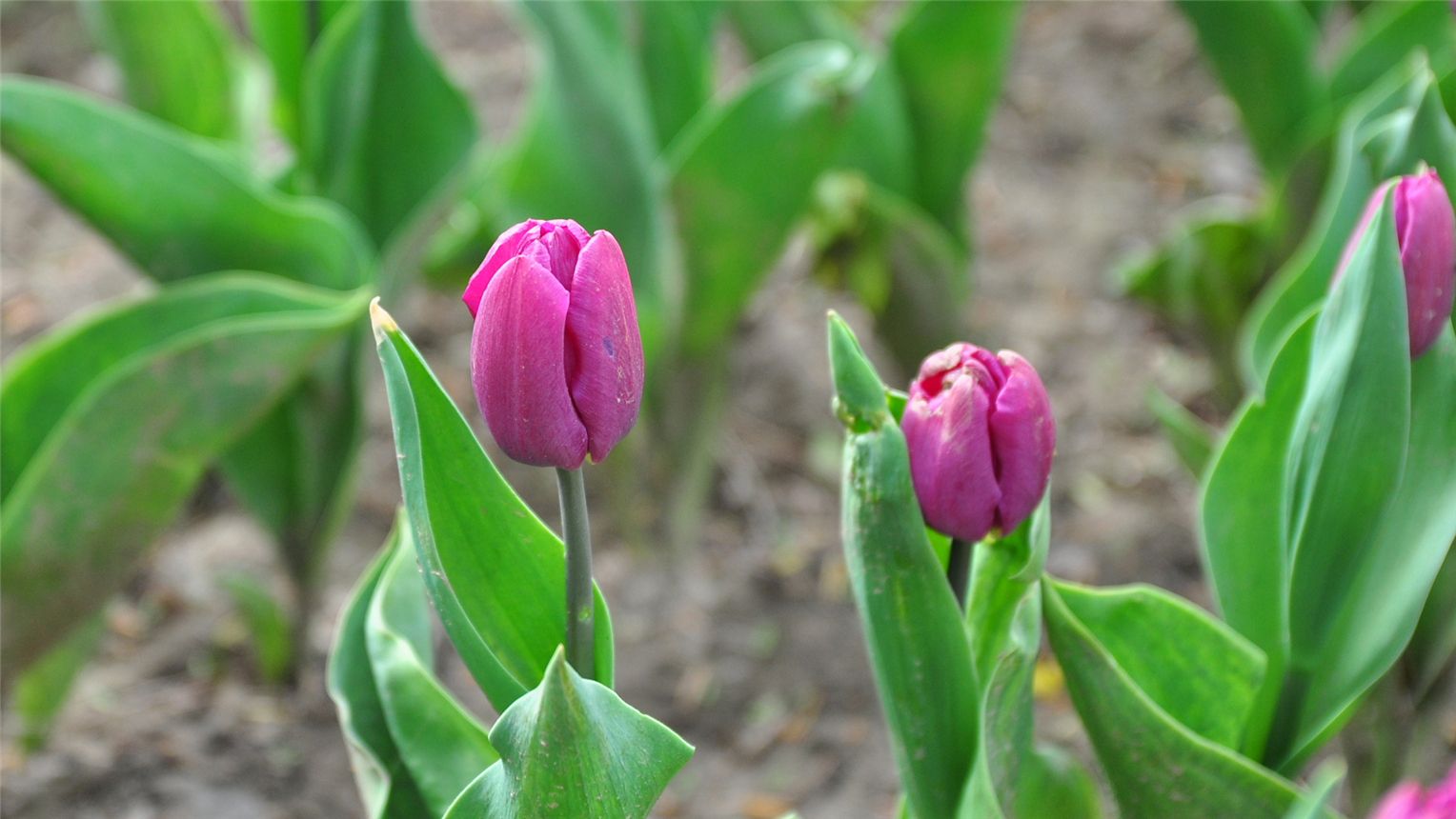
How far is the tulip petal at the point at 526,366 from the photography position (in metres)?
0.48

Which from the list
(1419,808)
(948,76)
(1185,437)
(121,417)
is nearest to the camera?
(1419,808)

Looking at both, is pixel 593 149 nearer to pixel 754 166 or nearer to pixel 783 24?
pixel 754 166

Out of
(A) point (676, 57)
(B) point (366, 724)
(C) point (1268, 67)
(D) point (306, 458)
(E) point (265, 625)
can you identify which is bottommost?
(B) point (366, 724)

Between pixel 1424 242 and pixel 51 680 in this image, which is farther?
pixel 51 680

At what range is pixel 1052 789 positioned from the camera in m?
0.82

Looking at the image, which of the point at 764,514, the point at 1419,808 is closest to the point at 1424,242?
the point at 1419,808

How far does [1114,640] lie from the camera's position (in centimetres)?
78

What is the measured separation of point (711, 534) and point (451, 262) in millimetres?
498

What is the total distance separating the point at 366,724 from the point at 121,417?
0.39 m

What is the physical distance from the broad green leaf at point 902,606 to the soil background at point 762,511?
2.23 ft

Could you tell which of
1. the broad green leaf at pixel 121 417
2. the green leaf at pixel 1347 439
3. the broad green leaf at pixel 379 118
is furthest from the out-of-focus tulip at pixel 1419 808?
the broad green leaf at pixel 379 118

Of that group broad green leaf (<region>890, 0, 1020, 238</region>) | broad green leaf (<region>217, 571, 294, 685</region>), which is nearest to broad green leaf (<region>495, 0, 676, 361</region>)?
broad green leaf (<region>890, 0, 1020, 238</region>)

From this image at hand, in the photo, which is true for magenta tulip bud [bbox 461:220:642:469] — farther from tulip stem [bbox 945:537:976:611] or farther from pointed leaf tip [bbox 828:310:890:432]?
tulip stem [bbox 945:537:976:611]

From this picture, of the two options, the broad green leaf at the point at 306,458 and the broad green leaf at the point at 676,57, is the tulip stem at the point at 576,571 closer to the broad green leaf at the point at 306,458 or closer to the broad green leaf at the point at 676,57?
the broad green leaf at the point at 306,458
